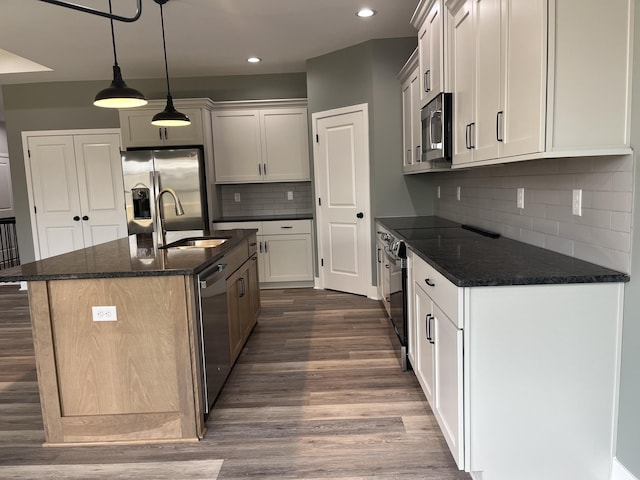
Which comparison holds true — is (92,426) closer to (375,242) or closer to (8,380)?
(8,380)

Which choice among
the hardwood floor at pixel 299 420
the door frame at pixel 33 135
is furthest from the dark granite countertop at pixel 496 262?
the door frame at pixel 33 135

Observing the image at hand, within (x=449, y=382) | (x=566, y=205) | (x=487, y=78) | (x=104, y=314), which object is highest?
(x=487, y=78)

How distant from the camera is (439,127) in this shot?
112 inches

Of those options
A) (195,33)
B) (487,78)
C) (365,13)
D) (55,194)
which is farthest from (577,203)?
(55,194)

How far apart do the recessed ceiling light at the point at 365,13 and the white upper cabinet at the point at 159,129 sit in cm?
224

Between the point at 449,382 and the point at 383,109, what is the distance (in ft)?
10.9

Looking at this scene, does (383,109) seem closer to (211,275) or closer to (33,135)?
(211,275)

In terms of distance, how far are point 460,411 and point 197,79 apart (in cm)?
518

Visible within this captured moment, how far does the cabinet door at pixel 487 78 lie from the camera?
201 centimetres

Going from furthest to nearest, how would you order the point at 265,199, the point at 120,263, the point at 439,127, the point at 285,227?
the point at 265,199
the point at 285,227
the point at 439,127
the point at 120,263

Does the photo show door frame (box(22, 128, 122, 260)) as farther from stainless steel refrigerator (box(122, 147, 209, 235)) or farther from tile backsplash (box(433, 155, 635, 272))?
tile backsplash (box(433, 155, 635, 272))

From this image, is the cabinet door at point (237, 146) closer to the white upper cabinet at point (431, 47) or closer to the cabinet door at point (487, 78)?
the white upper cabinet at point (431, 47)

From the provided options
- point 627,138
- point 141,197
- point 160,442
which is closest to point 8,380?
point 160,442

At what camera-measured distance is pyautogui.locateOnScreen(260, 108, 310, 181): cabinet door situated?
5520 millimetres
